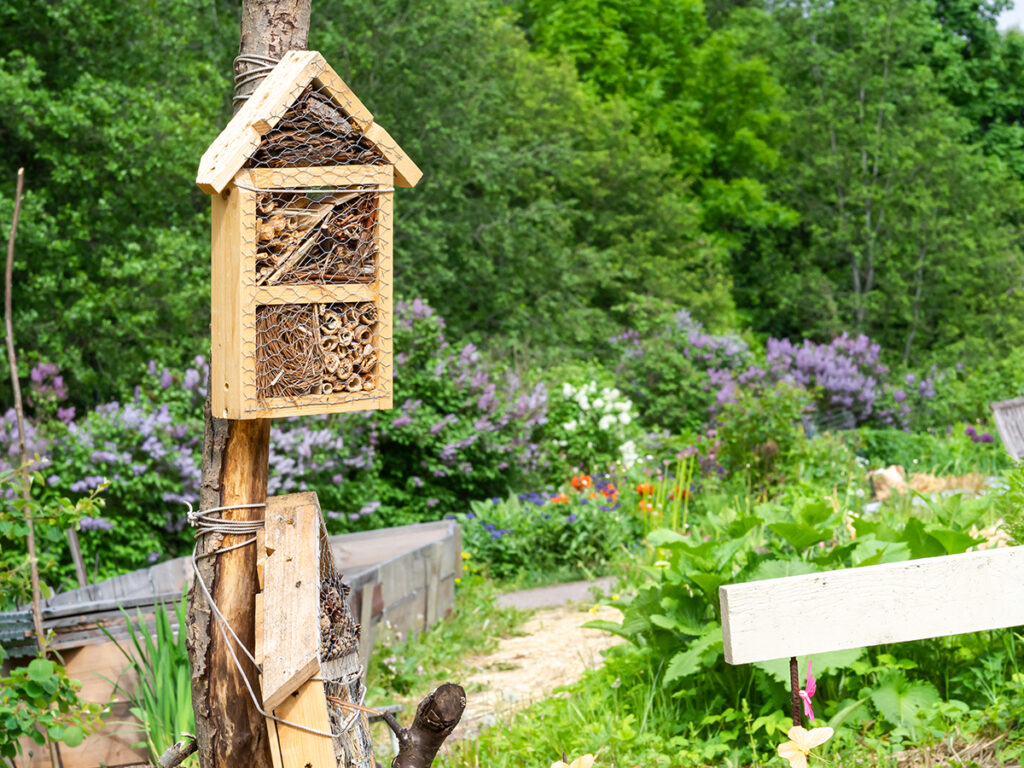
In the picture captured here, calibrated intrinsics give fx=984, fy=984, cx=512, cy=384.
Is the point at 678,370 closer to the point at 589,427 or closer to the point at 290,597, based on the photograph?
the point at 589,427

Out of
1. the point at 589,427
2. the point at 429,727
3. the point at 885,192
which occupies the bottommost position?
the point at 589,427

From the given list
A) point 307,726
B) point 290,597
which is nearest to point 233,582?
point 290,597

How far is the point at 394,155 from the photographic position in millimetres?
2104

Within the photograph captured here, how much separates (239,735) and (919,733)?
6.77 ft

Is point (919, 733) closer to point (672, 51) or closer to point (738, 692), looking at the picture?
point (738, 692)

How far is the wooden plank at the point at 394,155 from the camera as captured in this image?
6.81 ft

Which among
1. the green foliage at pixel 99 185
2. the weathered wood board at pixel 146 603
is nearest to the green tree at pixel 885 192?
the green foliage at pixel 99 185

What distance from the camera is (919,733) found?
117 inches

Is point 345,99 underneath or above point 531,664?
above

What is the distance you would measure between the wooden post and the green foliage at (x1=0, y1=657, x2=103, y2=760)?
775 mm

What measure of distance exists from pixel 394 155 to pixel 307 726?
3.88ft

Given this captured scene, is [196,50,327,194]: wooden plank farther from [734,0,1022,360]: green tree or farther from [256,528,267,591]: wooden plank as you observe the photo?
[734,0,1022,360]: green tree

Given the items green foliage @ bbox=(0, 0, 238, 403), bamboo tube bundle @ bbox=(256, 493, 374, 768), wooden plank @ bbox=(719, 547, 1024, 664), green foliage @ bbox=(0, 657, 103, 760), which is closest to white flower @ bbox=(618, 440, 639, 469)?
green foliage @ bbox=(0, 0, 238, 403)

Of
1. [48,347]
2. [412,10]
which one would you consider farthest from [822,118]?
[48,347]
